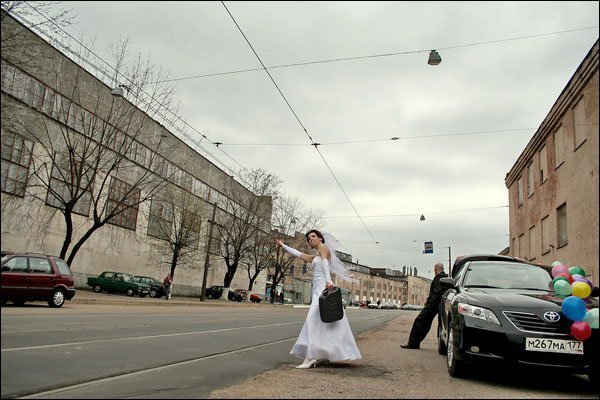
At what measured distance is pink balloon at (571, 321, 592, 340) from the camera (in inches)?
212

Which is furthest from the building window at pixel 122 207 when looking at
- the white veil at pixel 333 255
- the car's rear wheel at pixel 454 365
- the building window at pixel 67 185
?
the car's rear wheel at pixel 454 365

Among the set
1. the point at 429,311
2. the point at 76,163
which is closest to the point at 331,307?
the point at 429,311

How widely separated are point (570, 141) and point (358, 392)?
15158mm

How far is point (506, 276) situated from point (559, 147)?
44.9 feet

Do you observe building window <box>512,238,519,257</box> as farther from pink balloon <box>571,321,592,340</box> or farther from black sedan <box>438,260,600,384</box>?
pink balloon <box>571,321,592,340</box>

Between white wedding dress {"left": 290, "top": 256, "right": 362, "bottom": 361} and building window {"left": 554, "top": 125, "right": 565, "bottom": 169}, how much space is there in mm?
14431

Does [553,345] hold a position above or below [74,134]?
below

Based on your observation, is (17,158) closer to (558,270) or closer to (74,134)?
(74,134)

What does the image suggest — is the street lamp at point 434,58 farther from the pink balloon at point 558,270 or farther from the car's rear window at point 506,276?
the pink balloon at point 558,270

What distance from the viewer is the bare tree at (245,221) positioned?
1885 inches

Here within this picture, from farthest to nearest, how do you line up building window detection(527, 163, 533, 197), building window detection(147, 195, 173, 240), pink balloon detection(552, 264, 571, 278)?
building window detection(147, 195, 173, 240) → building window detection(527, 163, 533, 197) → pink balloon detection(552, 264, 571, 278)

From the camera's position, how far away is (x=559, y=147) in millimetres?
18719

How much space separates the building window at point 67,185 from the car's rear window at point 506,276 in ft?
66.3

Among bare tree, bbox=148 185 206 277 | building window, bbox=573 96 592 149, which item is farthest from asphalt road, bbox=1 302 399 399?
bare tree, bbox=148 185 206 277
